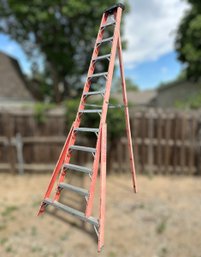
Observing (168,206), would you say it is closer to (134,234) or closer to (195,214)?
(195,214)

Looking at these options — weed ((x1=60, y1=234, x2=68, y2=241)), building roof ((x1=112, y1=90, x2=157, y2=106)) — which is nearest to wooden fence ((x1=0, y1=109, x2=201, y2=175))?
weed ((x1=60, y1=234, x2=68, y2=241))

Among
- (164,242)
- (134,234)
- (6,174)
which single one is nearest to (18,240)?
(134,234)

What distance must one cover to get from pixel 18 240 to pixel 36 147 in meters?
4.40

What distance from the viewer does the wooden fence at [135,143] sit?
341 inches

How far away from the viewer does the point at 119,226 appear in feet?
18.1

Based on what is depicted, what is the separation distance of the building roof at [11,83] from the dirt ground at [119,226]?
415 inches

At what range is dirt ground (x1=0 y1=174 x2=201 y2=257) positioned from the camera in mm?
4723

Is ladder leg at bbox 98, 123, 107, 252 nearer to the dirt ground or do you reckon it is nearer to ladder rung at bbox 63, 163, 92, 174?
ladder rung at bbox 63, 163, 92, 174

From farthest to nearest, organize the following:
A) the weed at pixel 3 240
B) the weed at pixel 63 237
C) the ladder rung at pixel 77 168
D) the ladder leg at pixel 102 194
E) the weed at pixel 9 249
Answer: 1. the weed at pixel 63 237
2. the weed at pixel 3 240
3. the weed at pixel 9 249
4. the ladder rung at pixel 77 168
5. the ladder leg at pixel 102 194

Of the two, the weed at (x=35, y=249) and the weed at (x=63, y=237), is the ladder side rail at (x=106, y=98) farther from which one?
the weed at (x=63, y=237)

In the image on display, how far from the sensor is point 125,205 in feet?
21.6

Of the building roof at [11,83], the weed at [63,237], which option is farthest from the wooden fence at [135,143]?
the building roof at [11,83]

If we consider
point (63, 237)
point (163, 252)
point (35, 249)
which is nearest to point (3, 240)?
point (35, 249)

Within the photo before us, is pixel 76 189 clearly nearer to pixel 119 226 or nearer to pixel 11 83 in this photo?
pixel 119 226
